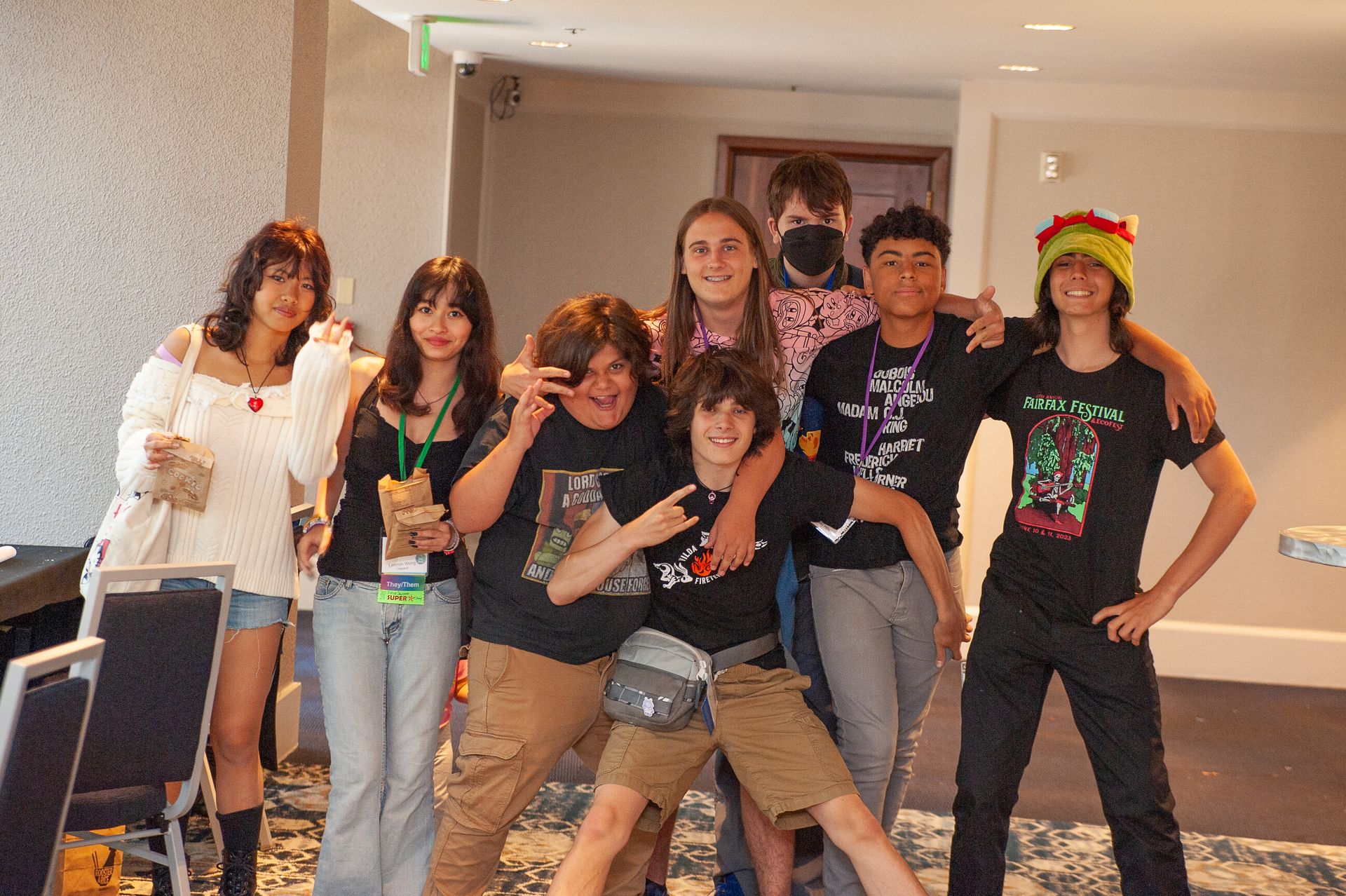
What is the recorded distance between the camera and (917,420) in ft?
8.38

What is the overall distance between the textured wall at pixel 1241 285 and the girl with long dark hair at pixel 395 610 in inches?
147

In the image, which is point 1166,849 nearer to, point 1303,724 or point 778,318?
point 778,318

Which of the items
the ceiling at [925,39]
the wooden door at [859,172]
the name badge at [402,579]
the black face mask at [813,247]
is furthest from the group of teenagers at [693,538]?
the wooden door at [859,172]

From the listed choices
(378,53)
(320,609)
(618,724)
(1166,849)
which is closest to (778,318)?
(618,724)

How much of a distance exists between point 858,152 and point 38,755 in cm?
597

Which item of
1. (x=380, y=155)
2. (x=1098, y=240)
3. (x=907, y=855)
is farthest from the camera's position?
(x=380, y=155)

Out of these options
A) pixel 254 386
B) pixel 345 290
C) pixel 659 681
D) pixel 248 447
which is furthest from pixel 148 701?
pixel 345 290

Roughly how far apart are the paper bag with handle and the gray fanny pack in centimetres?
47

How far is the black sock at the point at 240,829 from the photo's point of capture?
2504 millimetres

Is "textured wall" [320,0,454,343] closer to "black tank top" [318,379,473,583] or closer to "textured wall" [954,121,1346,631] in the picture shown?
"textured wall" [954,121,1346,631]

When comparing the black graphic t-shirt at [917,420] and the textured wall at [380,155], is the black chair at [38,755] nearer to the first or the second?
the black graphic t-shirt at [917,420]

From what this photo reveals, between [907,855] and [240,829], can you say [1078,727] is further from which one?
[240,829]

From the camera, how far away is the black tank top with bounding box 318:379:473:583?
2387mm

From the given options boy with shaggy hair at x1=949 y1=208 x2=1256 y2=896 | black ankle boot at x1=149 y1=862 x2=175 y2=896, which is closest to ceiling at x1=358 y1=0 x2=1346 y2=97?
boy with shaggy hair at x1=949 y1=208 x2=1256 y2=896
